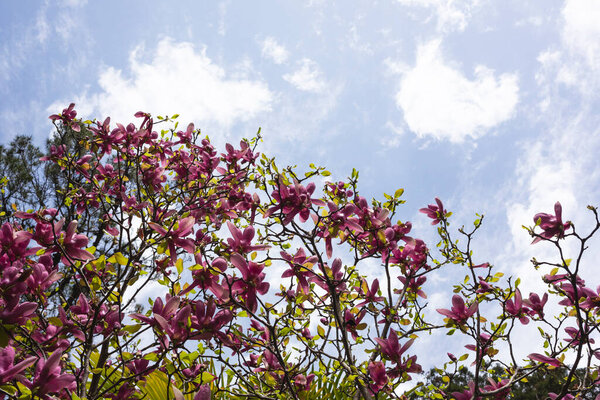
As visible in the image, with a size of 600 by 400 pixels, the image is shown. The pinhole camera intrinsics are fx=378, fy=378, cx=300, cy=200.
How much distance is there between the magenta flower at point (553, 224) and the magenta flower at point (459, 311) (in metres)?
0.51

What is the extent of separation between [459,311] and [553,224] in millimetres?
616

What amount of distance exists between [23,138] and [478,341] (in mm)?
9680

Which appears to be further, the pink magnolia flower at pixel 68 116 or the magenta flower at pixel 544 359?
the pink magnolia flower at pixel 68 116

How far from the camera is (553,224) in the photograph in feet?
5.99

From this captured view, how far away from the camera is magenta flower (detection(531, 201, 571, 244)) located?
1821mm

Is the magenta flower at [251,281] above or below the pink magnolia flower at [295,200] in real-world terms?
below

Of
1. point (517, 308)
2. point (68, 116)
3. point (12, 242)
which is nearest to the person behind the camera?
point (12, 242)

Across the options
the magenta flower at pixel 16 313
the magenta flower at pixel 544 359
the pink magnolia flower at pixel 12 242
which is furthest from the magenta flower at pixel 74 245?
the magenta flower at pixel 544 359

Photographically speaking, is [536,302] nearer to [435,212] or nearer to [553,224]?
[553,224]

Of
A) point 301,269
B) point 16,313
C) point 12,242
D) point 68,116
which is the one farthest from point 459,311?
point 68,116

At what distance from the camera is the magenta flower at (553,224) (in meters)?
1.82

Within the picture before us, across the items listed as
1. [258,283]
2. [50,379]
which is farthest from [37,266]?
[258,283]

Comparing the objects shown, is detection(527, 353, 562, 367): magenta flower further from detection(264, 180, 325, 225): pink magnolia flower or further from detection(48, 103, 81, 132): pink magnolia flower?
detection(48, 103, 81, 132): pink magnolia flower

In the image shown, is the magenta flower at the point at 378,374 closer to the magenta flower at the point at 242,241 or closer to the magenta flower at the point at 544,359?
the magenta flower at the point at 544,359
